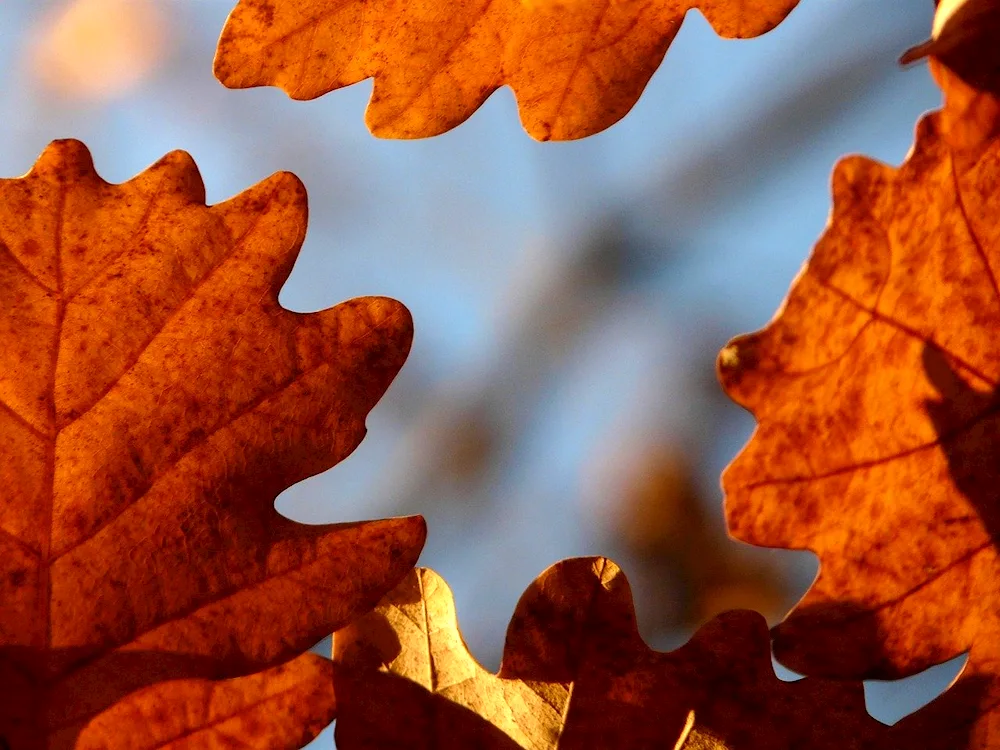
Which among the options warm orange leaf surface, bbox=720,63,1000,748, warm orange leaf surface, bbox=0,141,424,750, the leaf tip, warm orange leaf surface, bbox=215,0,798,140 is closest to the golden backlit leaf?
warm orange leaf surface, bbox=720,63,1000,748

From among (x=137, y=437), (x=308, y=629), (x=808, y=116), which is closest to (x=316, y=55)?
(x=137, y=437)

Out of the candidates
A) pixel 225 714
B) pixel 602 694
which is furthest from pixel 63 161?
pixel 602 694

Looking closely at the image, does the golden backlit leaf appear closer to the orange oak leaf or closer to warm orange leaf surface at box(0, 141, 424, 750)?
warm orange leaf surface at box(0, 141, 424, 750)

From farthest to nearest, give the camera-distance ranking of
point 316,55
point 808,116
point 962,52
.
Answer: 1. point 808,116
2. point 316,55
3. point 962,52

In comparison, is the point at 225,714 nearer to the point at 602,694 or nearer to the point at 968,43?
the point at 602,694

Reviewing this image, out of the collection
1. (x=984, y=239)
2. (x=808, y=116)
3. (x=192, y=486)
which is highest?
(x=808, y=116)

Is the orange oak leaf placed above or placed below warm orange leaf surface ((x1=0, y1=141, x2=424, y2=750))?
below

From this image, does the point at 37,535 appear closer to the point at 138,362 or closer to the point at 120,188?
the point at 138,362
